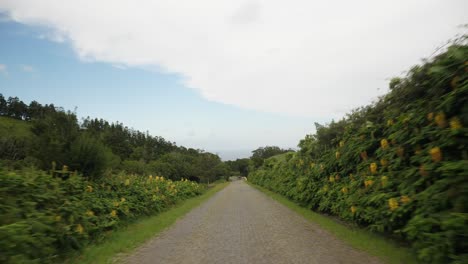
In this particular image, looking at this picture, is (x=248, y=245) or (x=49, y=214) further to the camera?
(x=248, y=245)

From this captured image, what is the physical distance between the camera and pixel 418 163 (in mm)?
5852

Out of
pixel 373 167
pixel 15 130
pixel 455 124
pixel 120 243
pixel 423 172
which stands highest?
pixel 15 130

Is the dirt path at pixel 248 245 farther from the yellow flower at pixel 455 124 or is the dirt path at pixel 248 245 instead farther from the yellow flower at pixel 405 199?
the yellow flower at pixel 455 124

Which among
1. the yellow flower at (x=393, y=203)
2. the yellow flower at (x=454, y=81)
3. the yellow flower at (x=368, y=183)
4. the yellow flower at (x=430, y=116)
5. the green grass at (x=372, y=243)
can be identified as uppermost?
the yellow flower at (x=454, y=81)

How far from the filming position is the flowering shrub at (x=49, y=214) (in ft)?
15.5

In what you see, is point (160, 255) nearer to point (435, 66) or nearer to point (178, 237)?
point (178, 237)

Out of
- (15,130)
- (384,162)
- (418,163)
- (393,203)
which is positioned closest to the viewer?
(393,203)

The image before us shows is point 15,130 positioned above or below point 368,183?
above

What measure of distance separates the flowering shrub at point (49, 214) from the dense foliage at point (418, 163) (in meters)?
6.09

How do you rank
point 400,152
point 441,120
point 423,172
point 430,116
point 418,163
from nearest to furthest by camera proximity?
point 441,120, point 423,172, point 430,116, point 418,163, point 400,152

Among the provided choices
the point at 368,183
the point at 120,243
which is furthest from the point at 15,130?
the point at 368,183

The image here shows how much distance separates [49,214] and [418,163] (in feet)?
24.0

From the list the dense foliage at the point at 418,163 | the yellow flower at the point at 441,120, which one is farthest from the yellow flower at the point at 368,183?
the yellow flower at the point at 441,120

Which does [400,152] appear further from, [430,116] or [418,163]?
[430,116]
